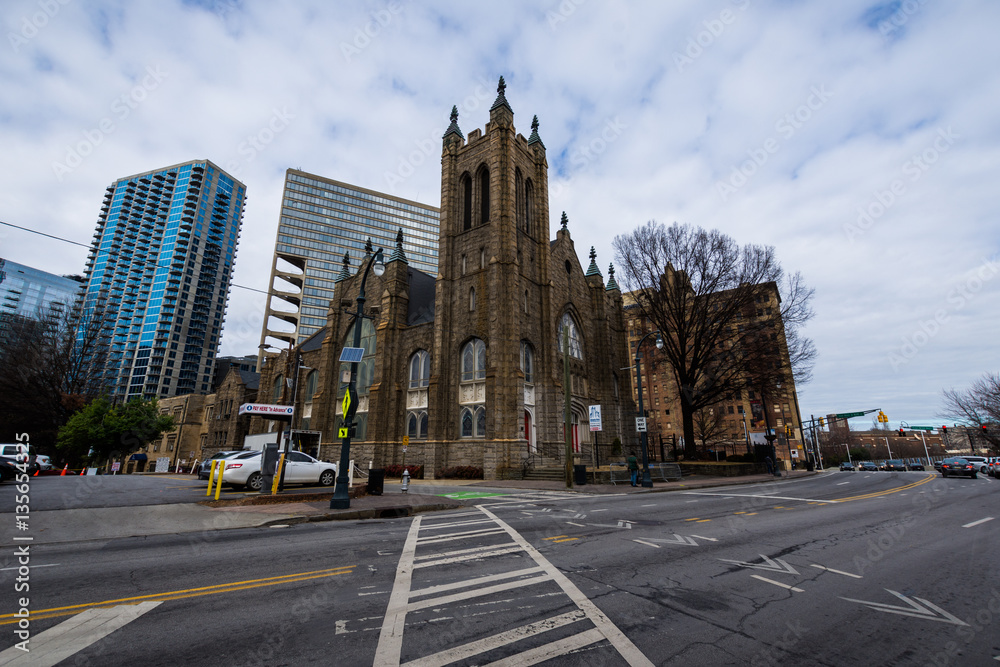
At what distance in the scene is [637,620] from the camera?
3984mm

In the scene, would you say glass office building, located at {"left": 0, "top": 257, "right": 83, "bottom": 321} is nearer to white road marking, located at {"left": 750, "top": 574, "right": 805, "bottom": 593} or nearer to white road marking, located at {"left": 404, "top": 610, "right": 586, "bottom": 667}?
white road marking, located at {"left": 404, "top": 610, "right": 586, "bottom": 667}

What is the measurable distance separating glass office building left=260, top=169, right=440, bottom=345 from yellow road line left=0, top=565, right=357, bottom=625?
79.3 meters

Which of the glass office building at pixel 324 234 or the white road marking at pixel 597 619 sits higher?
the glass office building at pixel 324 234

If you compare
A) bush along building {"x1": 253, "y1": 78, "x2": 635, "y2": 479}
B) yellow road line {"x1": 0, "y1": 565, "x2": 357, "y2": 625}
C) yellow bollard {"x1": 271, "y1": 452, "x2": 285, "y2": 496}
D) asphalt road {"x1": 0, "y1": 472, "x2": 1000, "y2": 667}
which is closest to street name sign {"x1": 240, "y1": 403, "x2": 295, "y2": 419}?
bush along building {"x1": 253, "y1": 78, "x2": 635, "y2": 479}

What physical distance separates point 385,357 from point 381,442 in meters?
5.81

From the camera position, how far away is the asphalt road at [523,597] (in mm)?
3377

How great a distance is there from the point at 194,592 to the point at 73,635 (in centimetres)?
127

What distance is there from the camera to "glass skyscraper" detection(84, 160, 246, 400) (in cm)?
11281

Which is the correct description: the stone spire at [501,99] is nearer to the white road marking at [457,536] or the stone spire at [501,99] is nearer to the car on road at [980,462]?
the white road marking at [457,536]

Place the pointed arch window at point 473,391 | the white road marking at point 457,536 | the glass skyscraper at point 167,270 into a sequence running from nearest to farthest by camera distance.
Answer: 1. the white road marking at point 457,536
2. the pointed arch window at point 473,391
3. the glass skyscraper at point 167,270

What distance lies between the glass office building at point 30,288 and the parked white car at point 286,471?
6449 inches

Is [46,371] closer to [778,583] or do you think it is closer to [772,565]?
[772,565]

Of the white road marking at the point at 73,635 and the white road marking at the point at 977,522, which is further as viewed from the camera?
the white road marking at the point at 977,522

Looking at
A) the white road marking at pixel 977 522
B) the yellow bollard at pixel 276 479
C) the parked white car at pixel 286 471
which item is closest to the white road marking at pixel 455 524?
the yellow bollard at pixel 276 479
